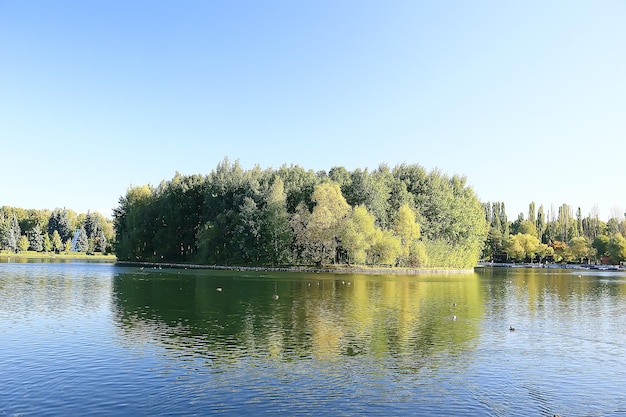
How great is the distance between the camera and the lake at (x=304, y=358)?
54.5ft

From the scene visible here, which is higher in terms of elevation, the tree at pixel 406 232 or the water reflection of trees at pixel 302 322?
the tree at pixel 406 232

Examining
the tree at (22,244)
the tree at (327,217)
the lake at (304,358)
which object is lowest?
the lake at (304,358)

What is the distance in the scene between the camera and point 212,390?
17.6 metres

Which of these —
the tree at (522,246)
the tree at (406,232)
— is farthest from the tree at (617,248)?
the tree at (406,232)

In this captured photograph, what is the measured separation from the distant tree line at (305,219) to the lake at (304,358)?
165 feet

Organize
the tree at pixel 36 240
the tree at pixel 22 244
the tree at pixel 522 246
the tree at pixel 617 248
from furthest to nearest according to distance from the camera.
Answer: the tree at pixel 36 240 → the tree at pixel 22 244 → the tree at pixel 522 246 → the tree at pixel 617 248

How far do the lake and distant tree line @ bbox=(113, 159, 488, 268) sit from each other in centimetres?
5028

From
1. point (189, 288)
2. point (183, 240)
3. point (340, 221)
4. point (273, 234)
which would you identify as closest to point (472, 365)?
point (189, 288)

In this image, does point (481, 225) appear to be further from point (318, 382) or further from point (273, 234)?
point (318, 382)

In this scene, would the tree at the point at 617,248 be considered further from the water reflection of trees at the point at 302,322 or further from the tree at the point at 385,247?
the water reflection of trees at the point at 302,322

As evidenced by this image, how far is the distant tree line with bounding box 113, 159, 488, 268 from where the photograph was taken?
93.1 meters

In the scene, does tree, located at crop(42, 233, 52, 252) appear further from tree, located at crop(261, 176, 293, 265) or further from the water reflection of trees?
the water reflection of trees

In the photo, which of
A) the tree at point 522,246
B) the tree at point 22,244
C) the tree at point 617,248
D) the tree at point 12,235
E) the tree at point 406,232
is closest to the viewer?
the tree at point 406,232

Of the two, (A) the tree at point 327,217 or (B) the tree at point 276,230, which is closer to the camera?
(A) the tree at point 327,217
